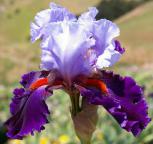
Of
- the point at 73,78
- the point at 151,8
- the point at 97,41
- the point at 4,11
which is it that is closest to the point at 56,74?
the point at 73,78

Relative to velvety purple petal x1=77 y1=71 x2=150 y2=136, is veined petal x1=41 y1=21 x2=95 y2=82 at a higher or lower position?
higher

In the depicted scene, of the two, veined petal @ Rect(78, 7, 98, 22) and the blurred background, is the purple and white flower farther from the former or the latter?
the blurred background

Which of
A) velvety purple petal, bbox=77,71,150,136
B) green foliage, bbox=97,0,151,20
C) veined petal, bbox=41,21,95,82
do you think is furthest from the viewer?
green foliage, bbox=97,0,151,20

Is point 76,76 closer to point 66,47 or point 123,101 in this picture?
point 66,47

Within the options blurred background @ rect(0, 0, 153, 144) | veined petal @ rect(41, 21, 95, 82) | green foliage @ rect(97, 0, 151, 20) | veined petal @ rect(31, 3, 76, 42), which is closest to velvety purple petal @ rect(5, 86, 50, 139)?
veined petal @ rect(41, 21, 95, 82)

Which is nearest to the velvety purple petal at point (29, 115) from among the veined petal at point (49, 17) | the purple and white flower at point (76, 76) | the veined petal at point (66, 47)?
the purple and white flower at point (76, 76)

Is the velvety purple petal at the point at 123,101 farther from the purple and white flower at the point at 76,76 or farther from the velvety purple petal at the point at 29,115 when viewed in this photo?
the velvety purple petal at the point at 29,115
